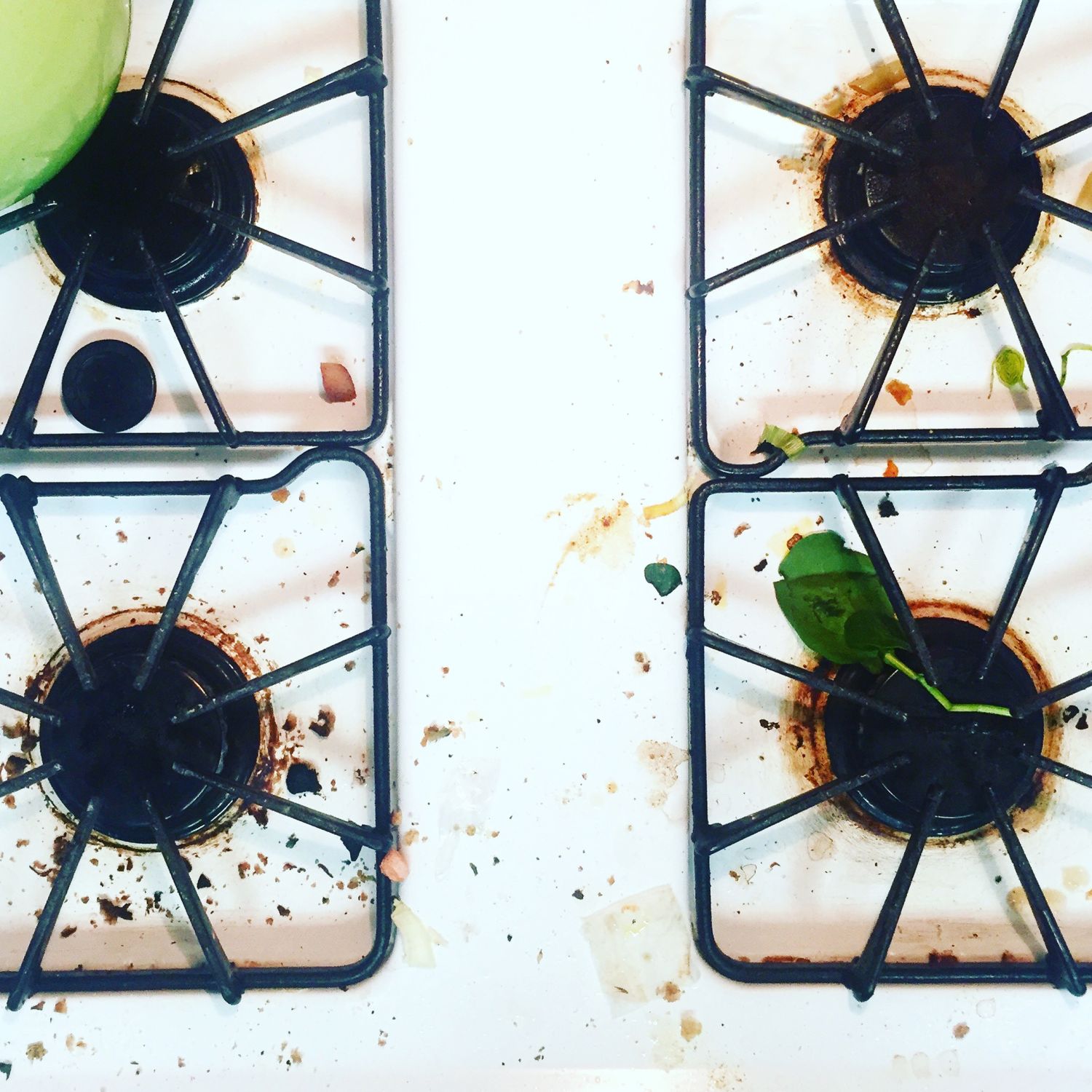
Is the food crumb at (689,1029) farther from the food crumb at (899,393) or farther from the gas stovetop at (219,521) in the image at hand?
the food crumb at (899,393)

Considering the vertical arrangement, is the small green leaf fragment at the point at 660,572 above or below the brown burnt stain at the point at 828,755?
above

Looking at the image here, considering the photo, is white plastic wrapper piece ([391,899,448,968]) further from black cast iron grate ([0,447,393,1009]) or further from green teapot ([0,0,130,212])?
green teapot ([0,0,130,212])

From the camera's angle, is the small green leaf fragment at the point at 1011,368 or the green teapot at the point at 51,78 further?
the small green leaf fragment at the point at 1011,368

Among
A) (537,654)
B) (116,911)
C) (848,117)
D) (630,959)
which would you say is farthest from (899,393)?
(116,911)

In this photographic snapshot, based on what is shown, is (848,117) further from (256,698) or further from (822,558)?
(256,698)

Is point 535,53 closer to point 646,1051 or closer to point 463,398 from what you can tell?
point 463,398

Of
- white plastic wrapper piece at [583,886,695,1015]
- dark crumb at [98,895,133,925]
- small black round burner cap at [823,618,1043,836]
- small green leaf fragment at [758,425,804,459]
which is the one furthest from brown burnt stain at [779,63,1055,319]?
dark crumb at [98,895,133,925]

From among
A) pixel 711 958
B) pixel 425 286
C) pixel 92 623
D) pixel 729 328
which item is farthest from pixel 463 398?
pixel 711 958

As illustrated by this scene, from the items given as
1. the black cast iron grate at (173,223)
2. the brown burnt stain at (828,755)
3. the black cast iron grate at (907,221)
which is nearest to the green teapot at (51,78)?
the black cast iron grate at (173,223)
